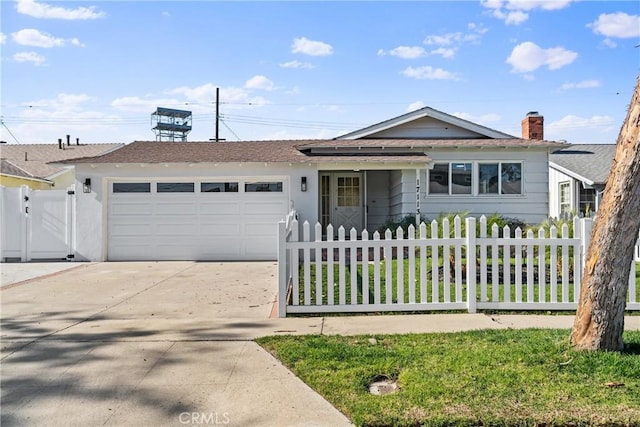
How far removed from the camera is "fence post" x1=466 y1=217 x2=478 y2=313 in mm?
6141

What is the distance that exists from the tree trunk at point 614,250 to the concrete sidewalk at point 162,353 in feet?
4.17

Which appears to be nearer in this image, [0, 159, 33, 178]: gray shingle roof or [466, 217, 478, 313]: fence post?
[466, 217, 478, 313]: fence post

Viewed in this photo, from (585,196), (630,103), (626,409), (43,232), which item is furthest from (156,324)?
(585,196)

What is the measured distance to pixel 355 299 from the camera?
6281mm

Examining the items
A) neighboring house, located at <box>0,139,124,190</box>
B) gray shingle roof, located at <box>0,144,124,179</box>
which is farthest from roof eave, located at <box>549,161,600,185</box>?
gray shingle roof, located at <box>0,144,124,179</box>

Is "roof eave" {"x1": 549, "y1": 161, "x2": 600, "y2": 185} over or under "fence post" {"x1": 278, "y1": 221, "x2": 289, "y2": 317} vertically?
over

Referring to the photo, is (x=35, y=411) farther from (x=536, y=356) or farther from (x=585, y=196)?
(x=585, y=196)

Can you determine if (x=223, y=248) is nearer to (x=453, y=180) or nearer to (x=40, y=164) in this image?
(x=453, y=180)

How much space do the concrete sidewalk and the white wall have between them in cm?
472

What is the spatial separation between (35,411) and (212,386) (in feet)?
4.21

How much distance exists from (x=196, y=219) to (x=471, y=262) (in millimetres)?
9109

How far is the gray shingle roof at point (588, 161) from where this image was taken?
16984 millimetres

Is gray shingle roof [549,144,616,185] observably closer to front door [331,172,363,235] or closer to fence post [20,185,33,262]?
front door [331,172,363,235]

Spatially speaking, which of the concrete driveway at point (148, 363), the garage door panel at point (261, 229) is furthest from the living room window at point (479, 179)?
the concrete driveway at point (148, 363)
